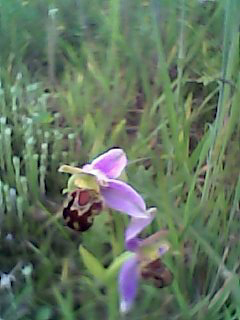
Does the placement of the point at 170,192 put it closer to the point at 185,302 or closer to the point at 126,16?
the point at 185,302

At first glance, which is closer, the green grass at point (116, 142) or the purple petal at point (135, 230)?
the purple petal at point (135, 230)

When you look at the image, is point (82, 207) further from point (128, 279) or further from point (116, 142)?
point (116, 142)

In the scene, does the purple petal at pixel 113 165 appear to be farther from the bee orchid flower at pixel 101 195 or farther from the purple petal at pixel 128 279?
the purple petal at pixel 128 279

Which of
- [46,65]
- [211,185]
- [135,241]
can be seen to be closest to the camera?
[135,241]

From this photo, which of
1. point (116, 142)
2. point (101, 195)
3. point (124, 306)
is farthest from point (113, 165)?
point (116, 142)

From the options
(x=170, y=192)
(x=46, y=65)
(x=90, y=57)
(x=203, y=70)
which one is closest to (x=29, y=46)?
(x=46, y=65)

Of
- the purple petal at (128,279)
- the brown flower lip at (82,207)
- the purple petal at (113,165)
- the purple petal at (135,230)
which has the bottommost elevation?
the purple petal at (128,279)

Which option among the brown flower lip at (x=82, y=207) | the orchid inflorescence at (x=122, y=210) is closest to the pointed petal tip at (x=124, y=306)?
the orchid inflorescence at (x=122, y=210)
